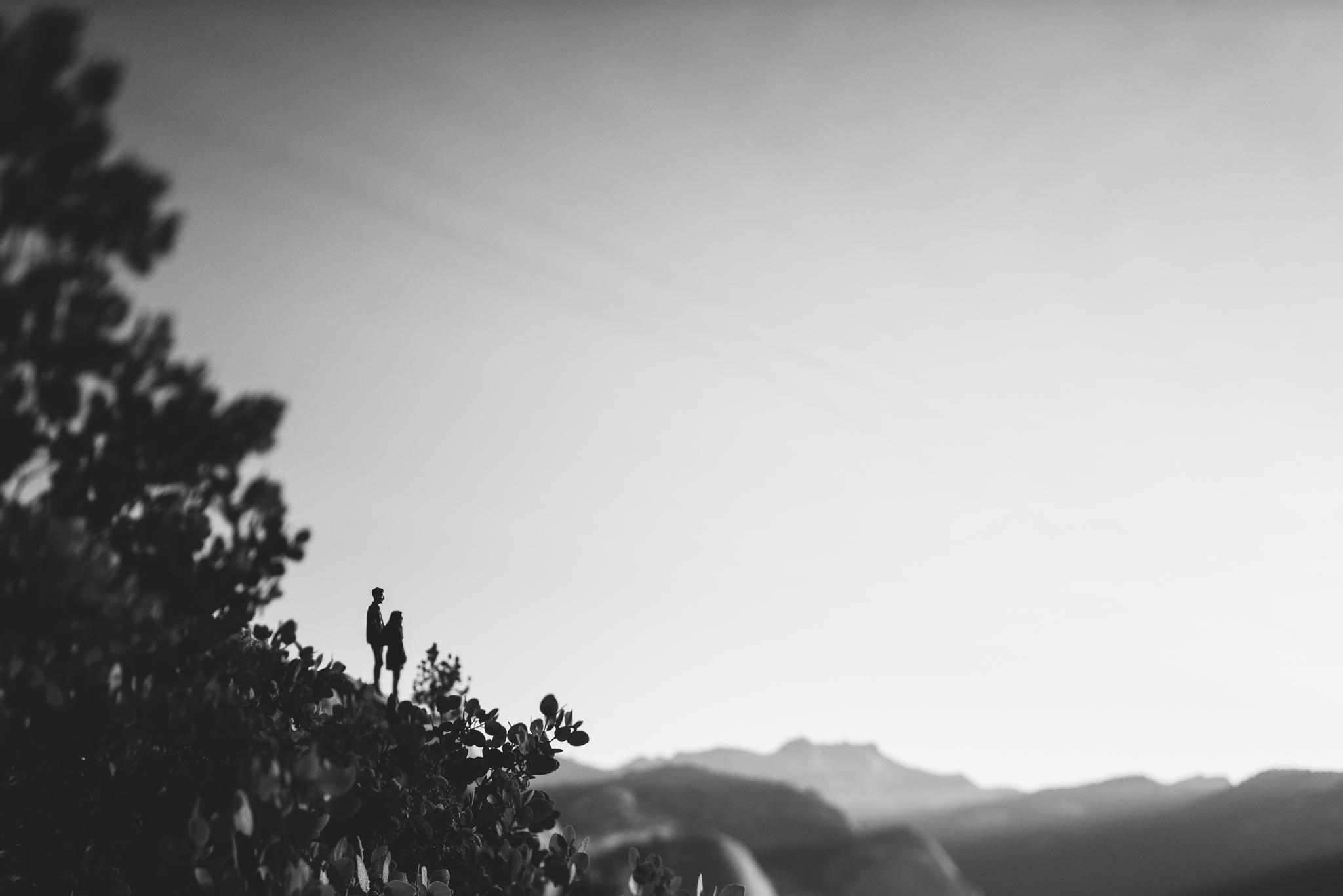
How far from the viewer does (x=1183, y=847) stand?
12456cm

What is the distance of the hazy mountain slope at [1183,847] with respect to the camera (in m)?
107

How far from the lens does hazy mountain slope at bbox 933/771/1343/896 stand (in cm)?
10700

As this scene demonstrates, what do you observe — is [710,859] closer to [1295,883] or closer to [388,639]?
[1295,883]

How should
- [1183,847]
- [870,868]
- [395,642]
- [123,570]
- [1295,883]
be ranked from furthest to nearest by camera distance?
[1183,847] < [870,868] < [1295,883] < [395,642] < [123,570]

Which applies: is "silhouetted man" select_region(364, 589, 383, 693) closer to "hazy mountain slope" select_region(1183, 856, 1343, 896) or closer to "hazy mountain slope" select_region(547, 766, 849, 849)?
"hazy mountain slope" select_region(547, 766, 849, 849)

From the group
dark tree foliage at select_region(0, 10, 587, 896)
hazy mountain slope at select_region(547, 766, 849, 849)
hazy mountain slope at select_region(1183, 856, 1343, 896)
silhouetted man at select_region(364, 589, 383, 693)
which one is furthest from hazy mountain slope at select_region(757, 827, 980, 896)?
dark tree foliage at select_region(0, 10, 587, 896)

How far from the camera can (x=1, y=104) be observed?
3152 mm

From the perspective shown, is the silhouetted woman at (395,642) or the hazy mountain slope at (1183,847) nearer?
the silhouetted woman at (395,642)

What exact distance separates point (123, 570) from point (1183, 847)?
161 metres

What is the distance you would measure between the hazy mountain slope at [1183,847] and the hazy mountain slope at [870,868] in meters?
34.5

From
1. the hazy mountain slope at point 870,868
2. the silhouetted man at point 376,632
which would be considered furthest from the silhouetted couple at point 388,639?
the hazy mountain slope at point 870,868

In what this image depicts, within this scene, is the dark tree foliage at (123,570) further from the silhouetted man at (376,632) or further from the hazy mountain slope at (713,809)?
the hazy mountain slope at (713,809)

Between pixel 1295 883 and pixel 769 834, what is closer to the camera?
pixel 1295 883

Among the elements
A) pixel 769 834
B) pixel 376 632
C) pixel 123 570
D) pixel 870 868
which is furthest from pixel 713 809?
pixel 123 570
